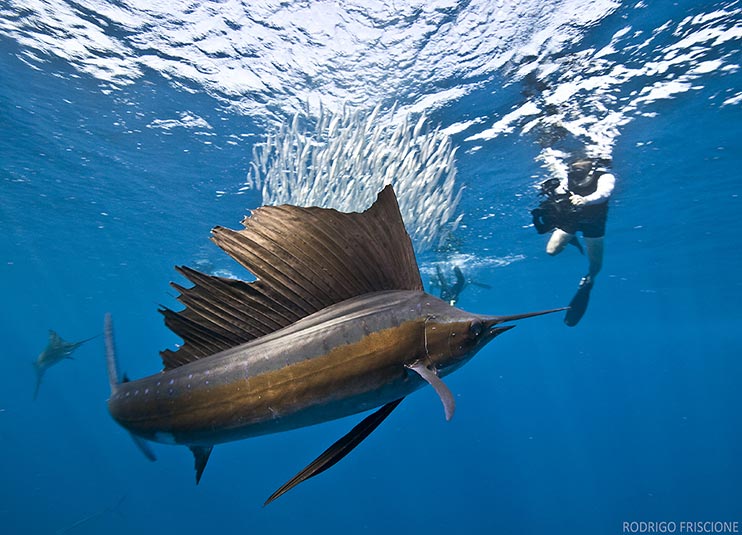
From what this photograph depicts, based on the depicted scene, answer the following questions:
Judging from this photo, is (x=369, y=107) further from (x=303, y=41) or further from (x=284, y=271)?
(x=284, y=271)

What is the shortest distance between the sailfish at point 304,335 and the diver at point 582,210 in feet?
24.7

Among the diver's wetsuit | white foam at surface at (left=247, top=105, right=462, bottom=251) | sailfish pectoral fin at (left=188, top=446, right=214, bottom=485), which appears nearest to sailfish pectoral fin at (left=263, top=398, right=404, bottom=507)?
sailfish pectoral fin at (left=188, top=446, right=214, bottom=485)

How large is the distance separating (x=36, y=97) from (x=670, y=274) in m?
30.4

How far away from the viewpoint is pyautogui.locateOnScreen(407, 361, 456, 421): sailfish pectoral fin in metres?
1.18

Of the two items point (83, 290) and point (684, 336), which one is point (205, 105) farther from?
point (684, 336)

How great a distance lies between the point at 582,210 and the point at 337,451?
1011 centimetres

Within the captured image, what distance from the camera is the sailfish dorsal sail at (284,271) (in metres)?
1.41

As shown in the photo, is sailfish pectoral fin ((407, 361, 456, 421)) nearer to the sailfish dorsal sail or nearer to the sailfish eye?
the sailfish eye

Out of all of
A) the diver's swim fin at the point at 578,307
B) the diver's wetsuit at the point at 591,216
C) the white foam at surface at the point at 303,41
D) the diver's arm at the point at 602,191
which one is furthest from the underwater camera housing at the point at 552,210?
the white foam at surface at the point at 303,41

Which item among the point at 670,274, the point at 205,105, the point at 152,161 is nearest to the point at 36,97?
the point at 152,161

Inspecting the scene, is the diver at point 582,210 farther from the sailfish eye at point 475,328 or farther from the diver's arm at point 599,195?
the sailfish eye at point 475,328

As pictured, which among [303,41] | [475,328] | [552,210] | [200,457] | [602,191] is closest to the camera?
[475,328]

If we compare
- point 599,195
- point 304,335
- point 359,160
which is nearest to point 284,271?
point 304,335

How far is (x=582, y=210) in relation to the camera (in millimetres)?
9758
